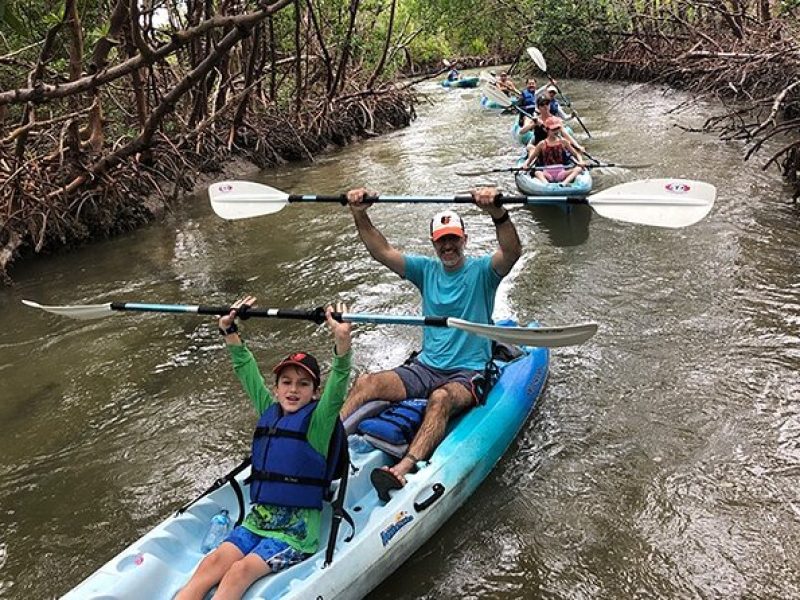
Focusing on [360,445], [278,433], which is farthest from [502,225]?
[278,433]

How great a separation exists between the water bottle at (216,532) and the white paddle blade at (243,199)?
2.27m

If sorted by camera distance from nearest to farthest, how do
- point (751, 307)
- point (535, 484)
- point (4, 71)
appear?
point (535, 484)
point (751, 307)
point (4, 71)

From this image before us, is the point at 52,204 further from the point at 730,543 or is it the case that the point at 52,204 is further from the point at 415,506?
the point at 730,543

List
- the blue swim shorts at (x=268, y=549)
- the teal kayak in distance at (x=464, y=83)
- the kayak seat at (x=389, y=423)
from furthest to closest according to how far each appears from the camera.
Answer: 1. the teal kayak in distance at (x=464, y=83)
2. the kayak seat at (x=389, y=423)
3. the blue swim shorts at (x=268, y=549)

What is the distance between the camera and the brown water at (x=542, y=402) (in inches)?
124

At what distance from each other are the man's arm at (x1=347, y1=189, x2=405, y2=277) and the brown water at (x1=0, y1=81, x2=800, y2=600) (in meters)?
1.18

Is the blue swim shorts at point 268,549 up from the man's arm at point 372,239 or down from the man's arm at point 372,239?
down

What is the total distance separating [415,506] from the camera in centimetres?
303

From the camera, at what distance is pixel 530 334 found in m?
3.14

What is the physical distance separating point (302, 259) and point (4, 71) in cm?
475

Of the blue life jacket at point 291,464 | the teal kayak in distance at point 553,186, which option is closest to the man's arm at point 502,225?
the blue life jacket at point 291,464

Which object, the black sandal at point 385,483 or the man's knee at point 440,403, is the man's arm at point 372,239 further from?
the black sandal at point 385,483

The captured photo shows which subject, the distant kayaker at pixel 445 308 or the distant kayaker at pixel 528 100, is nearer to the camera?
the distant kayaker at pixel 445 308

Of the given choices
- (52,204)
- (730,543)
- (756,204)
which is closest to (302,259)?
(52,204)
